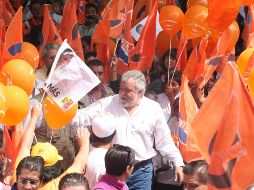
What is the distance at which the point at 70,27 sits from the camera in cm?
752

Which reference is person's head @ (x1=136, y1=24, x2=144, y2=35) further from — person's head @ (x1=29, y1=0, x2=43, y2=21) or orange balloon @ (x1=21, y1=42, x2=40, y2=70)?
person's head @ (x1=29, y1=0, x2=43, y2=21)

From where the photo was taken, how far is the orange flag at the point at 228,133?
12.0 ft

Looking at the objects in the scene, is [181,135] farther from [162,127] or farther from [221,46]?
[221,46]

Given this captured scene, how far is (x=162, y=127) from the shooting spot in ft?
20.1

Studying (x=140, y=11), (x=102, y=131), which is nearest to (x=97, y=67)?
(x=140, y=11)

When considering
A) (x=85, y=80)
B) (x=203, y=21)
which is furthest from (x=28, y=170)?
(x=203, y=21)

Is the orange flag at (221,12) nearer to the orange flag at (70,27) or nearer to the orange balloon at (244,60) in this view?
the orange balloon at (244,60)

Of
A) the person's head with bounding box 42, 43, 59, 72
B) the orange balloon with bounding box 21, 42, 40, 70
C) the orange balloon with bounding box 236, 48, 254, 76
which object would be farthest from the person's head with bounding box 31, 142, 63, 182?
the orange balloon with bounding box 236, 48, 254, 76

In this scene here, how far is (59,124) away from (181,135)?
1.09 metres

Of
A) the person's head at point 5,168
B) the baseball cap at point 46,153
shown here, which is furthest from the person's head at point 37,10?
the baseball cap at point 46,153

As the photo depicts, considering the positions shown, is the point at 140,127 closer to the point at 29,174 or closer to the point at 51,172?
the point at 51,172

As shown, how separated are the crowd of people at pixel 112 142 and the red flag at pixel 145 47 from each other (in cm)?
12

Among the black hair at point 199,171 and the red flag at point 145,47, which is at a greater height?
the black hair at point 199,171

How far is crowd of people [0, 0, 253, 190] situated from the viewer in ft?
15.2
